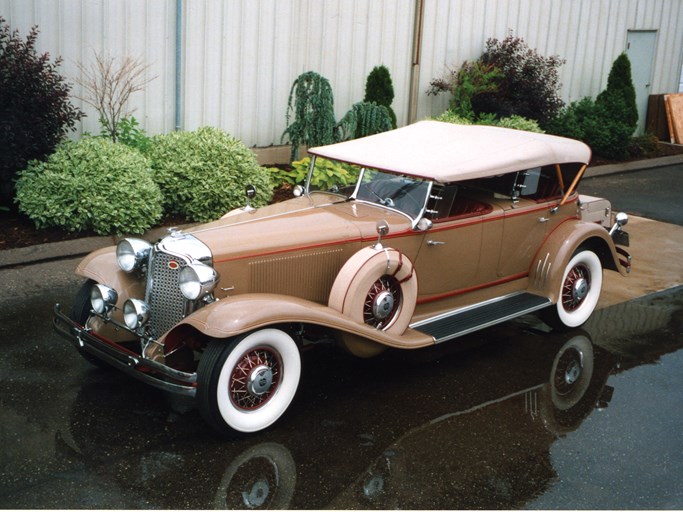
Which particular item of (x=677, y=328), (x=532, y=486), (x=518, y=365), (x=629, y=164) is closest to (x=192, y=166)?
(x=518, y=365)

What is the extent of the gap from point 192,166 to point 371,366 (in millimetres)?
3886

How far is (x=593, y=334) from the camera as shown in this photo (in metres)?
7.01

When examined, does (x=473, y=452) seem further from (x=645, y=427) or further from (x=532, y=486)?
(x=645, y=427)

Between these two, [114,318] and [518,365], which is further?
[518,365]

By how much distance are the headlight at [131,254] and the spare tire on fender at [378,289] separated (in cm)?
124

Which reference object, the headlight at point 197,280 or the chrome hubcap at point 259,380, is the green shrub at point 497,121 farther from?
the chrome hubcap at point 259,380

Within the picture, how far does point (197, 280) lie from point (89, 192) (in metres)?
3.80

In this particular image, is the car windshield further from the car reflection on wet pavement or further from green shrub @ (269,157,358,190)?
green shrub @ (269,157,358,190)

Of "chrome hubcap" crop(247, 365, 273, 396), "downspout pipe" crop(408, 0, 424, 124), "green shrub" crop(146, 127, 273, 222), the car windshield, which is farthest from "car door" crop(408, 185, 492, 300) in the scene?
"downspout pipe" crop(408, 0, 424, 124)

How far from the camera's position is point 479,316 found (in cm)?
628

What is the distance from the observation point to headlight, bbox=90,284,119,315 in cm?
536

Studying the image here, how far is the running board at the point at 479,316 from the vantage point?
596 centimetres

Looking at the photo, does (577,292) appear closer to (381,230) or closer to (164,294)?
(381,230)

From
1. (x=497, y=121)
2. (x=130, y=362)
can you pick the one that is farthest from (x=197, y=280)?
(x=497, y=121)
